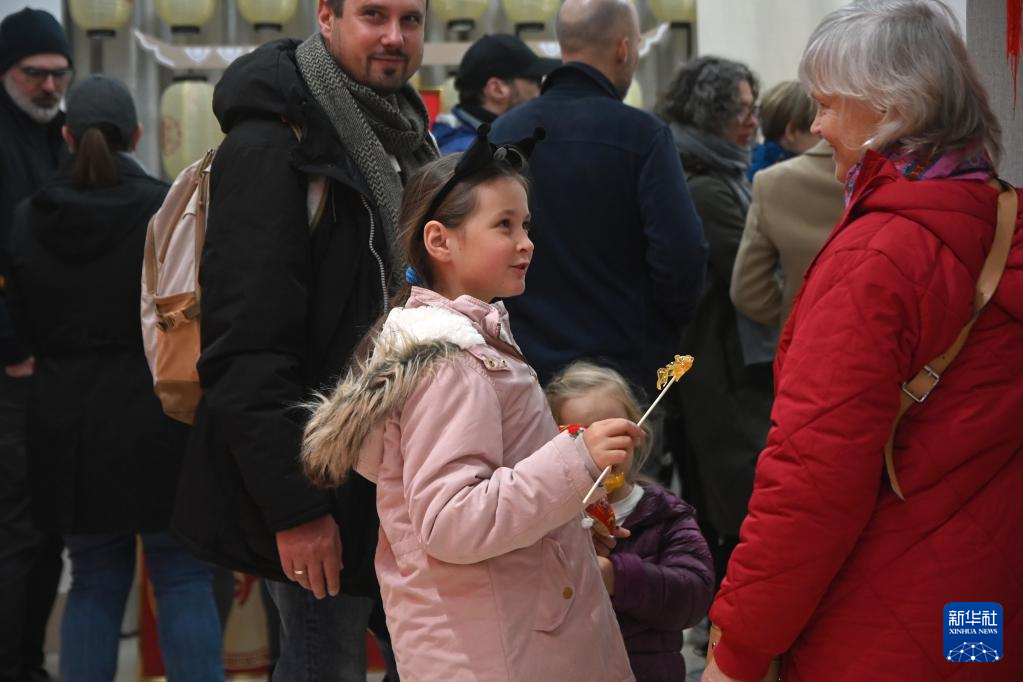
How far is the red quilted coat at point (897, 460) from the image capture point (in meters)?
1.75

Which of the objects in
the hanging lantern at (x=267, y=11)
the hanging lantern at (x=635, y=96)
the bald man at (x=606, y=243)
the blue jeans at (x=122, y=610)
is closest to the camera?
the bald man at (x=606, y=243)

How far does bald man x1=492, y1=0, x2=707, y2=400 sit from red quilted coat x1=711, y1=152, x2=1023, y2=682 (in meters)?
1.51

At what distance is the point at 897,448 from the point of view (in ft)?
5.93

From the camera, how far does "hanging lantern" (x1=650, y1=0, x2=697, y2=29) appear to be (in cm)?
649

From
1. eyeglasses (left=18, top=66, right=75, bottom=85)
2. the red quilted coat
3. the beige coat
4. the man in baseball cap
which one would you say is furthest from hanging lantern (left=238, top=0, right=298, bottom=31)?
the red quilted coat

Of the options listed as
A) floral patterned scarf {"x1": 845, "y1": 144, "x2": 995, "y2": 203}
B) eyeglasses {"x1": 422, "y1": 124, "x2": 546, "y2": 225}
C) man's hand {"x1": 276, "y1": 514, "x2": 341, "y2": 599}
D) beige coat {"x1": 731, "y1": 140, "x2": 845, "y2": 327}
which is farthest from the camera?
beige coat {"x1": 731, "y1": 140, "x2": 845, "y2": 327}

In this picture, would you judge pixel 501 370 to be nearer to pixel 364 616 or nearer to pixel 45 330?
pixel 364 616

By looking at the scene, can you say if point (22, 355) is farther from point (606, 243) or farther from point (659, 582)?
point (659, 582)

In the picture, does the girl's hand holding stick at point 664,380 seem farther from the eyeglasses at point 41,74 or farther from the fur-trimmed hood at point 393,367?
the eyeglasses at point 41,74

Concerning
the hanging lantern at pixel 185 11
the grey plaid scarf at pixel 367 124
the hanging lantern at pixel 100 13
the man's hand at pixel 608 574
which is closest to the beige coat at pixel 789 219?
the grey plaid scarf at pixel 367 124

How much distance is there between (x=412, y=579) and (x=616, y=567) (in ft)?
1.81

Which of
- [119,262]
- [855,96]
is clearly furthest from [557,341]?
[855,96]

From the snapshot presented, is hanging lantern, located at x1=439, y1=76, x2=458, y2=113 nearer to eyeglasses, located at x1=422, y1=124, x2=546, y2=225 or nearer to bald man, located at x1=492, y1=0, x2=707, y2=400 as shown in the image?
bald man, located at x1=492, y1=0, x2=707, y2=400

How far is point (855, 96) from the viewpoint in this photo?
1.90 meters
